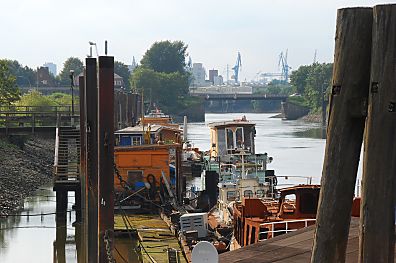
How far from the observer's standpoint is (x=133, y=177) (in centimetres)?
3347

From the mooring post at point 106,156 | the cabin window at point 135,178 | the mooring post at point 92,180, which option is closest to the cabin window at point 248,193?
the cabin window at point 135,178

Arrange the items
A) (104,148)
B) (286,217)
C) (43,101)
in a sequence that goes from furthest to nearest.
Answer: (43,101)
(286,217)
(104,148)

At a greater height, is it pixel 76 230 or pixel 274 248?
pixel 274 248

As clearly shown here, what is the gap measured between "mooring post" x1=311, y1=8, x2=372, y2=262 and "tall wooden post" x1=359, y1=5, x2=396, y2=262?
143 mm

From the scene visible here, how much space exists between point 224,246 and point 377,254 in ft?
56.5

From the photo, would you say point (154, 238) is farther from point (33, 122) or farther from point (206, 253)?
point (33, 122)

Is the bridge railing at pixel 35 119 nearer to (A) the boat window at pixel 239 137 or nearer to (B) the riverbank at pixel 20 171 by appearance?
(B) the riverbank at pixel 20 171

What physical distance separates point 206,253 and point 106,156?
31.3 feet

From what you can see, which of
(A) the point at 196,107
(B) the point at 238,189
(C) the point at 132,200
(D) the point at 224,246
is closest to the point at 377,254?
(D) the point at 224,246

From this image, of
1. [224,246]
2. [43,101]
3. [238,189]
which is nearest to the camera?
[224,246]

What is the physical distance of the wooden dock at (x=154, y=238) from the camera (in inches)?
832

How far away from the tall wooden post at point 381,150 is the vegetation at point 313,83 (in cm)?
14988

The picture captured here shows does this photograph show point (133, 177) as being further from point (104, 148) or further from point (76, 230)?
point (104, 148)

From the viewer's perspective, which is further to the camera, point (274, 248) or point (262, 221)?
point (262, 221)
